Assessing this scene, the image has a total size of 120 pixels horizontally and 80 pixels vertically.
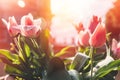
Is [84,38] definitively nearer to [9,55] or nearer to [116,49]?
[116,49]

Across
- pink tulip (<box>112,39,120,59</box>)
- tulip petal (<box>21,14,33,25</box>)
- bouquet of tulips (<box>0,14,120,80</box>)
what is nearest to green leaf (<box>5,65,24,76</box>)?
bouquet of tulips (<box>0,14,120,80</box>)

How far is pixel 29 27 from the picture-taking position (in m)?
0.80

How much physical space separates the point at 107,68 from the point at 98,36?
0.27ft

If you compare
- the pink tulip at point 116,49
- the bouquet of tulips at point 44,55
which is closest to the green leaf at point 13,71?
the bouquet of tulips at point 44,55

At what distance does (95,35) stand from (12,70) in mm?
226

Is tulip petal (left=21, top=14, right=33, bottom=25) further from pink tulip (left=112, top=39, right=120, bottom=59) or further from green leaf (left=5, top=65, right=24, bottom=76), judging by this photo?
pink tulip (left=112, top=39, right=120, bottom=59)

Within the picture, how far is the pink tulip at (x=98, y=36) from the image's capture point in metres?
0.74

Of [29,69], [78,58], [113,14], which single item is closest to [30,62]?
[29,69]

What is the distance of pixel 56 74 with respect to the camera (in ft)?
2.31

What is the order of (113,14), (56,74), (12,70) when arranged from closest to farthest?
1. (56,74)
2. (12,70)
3. (113,14)

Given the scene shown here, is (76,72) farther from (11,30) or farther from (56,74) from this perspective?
(11,30)

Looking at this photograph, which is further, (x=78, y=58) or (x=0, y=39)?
(x=0, y=39)

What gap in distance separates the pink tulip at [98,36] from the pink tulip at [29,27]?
0.46ft

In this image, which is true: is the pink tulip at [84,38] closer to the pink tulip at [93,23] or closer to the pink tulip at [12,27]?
the pink tulip at [93,23]
